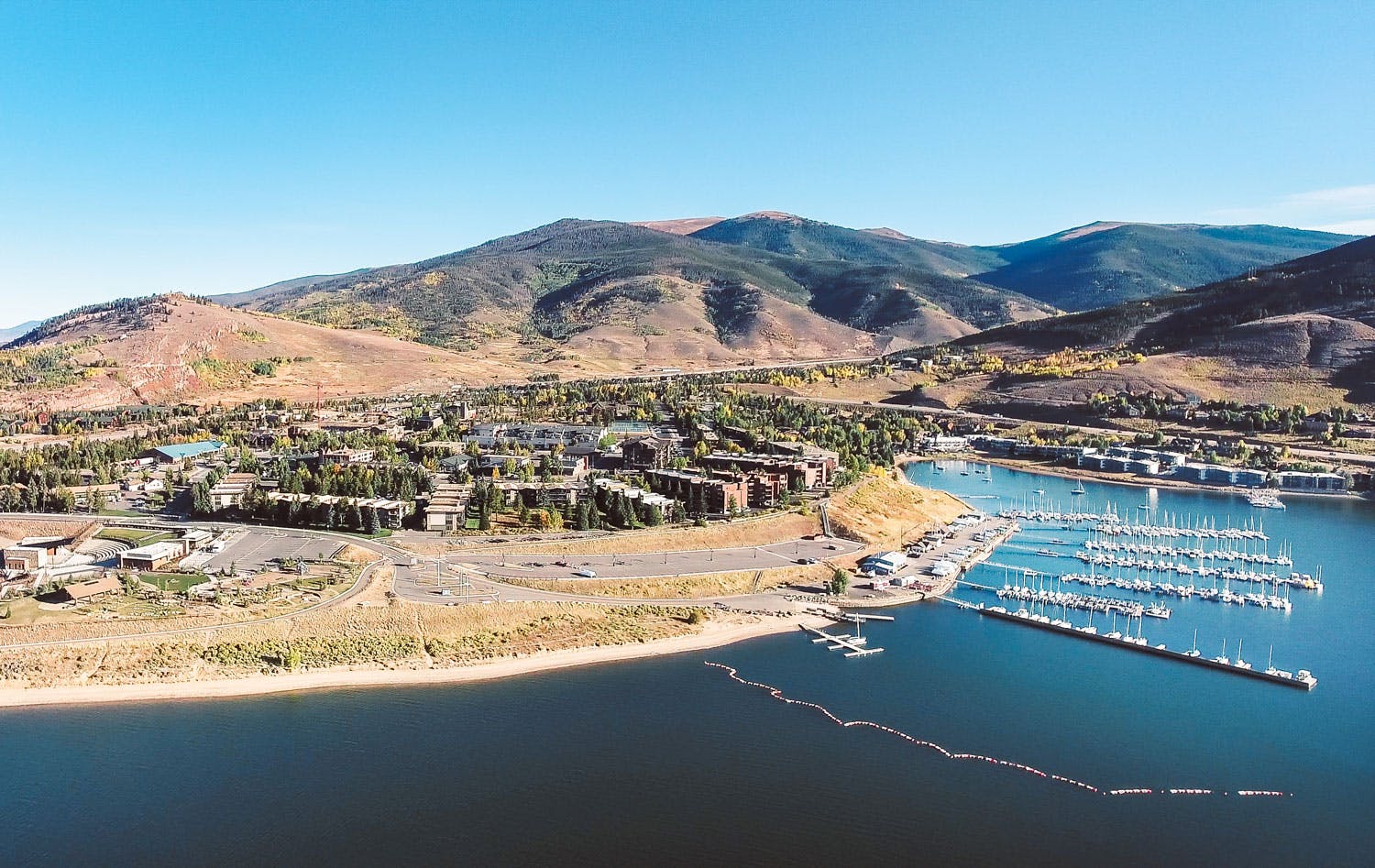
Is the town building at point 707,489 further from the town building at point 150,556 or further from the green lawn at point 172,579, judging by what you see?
the town building at point 150,556

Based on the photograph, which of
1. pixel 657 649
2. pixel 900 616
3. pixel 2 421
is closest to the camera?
pixel 657 649

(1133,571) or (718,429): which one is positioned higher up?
(718,429)

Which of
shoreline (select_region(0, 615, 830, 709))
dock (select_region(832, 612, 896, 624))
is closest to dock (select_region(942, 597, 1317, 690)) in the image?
dock (select_region(832, 612, 896, 624))

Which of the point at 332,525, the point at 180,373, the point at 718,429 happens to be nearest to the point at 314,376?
the point at 180,373

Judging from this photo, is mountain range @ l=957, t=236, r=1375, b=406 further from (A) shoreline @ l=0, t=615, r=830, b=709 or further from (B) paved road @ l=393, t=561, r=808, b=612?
(A) shoreline @ l=0, t=615, r=830, b=709

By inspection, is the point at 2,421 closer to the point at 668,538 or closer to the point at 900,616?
the point at 668,538
